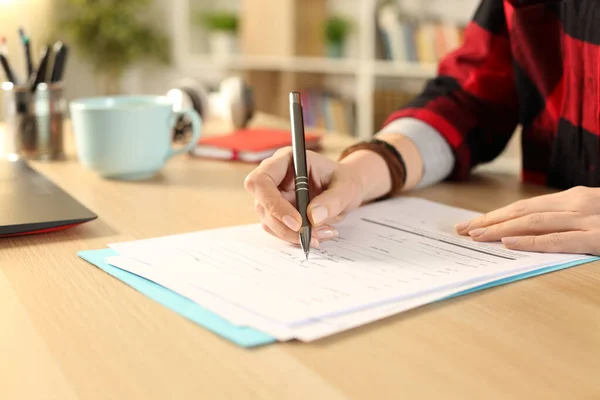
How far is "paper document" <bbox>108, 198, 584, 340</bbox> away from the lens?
0.46m

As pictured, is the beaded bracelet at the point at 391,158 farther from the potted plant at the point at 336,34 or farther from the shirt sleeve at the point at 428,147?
the potted plant at the point at 336,34

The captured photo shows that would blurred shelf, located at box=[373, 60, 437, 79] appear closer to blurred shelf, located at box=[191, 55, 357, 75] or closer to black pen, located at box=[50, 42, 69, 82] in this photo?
blurred shelf, located at box=[191, 55, 357, 75]

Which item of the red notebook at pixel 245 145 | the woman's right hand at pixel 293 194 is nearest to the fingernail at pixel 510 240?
the woman's right hand at pixel 293 194

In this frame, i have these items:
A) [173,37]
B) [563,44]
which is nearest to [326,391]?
[563,44]

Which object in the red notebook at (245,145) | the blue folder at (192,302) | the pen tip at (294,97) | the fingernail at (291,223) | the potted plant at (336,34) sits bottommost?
the blue folder at (192,302)

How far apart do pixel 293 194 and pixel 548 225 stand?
0.27 metres

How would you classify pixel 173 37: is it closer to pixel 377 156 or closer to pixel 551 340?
pixel 377 156

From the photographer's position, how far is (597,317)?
472mm

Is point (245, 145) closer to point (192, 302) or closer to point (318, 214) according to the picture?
point (318, 214)

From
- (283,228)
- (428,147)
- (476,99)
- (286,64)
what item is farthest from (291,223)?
(286,64)

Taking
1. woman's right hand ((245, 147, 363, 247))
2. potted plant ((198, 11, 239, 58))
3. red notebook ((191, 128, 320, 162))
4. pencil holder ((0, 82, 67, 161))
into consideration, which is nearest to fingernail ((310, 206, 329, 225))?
woman's right hand ((245, 147, 363, 247))

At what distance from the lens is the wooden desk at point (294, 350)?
1.21 ft

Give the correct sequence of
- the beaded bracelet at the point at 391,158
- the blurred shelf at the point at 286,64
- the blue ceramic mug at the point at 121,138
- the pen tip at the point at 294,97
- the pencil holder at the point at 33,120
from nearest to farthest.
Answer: the pen tip at the point at 294,97, the beaded bracelet at the point at 391,158, the blue ceramic mug at the point at 121,138, the pencil holder at the point at 33,120, the blurred shelf at the point at 286,64

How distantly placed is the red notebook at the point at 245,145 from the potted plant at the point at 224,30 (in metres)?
2.58
